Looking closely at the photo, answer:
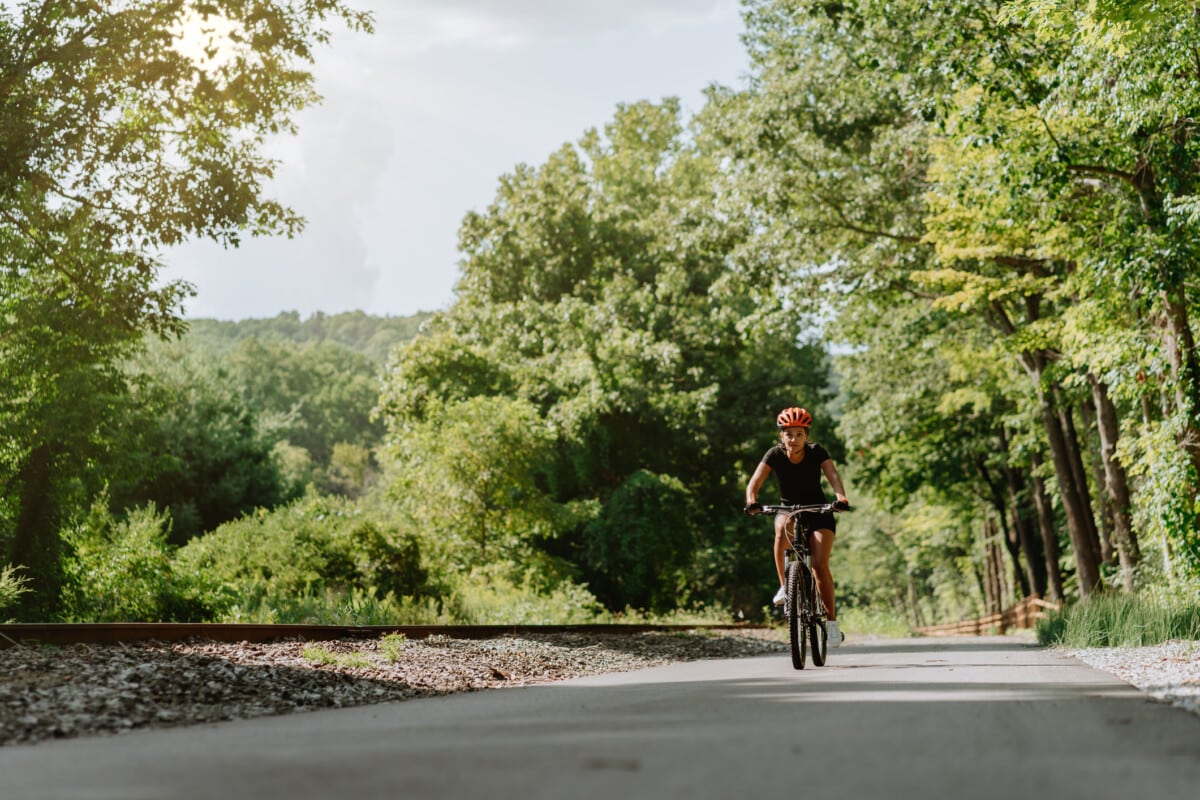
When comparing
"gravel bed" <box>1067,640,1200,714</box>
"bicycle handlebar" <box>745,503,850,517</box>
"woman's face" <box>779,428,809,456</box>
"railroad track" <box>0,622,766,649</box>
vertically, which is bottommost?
"gravel bed" <box>1067,640,1200,714</box>

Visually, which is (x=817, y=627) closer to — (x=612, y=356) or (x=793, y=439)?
(x=793, y=439)

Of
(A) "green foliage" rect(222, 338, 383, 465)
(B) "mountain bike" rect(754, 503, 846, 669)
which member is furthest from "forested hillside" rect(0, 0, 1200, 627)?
(A) "green foliage" rect(222, 338, 383, 465)

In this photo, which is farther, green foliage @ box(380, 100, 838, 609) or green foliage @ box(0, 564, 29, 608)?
green foliage @ box(380, 100, 838, 609)

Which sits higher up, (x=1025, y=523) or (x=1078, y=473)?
(x=1078, y=473)

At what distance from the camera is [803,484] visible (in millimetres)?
9430

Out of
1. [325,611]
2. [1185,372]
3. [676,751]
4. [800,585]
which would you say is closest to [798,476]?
[800,585]

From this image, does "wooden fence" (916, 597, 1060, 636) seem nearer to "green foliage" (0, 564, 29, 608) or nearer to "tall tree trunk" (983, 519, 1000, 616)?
"tall tree trunk" (983, 519, 1000, 616)

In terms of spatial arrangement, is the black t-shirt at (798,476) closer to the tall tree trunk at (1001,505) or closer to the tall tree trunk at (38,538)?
the tall tree trunk at (38,538)

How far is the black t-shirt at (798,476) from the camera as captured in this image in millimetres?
9406

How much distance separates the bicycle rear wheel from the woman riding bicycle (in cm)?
14

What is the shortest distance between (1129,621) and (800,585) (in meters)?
5.27

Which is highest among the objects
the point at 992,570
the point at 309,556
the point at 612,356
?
the point at 612,356

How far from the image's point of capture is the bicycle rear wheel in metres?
9.06

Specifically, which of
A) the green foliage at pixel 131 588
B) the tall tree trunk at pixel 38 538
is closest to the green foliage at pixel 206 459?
the tall tree trunk at pixel 38 538
